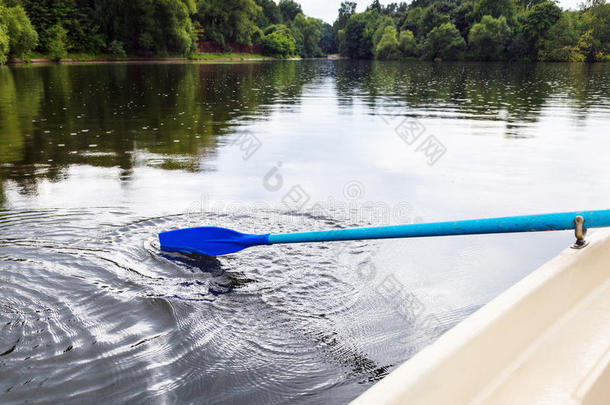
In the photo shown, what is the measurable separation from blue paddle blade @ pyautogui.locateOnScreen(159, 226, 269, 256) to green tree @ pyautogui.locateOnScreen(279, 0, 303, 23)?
11972 cm

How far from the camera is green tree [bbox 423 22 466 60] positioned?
72.7 m

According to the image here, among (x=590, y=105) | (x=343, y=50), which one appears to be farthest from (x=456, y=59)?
(x=590, y=105)

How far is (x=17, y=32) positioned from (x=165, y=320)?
38912 millimetres

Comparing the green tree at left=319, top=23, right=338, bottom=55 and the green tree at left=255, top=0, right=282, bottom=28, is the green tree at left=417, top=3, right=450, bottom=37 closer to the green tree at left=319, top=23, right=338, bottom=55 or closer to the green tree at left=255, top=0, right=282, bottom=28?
the green tree at left=255, top=0, right=282, bottom=28

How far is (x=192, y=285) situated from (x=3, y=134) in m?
7.23

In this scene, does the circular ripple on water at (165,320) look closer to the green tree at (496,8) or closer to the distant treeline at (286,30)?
the distant treeline at (286,30)

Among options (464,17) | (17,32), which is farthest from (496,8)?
(17,32)

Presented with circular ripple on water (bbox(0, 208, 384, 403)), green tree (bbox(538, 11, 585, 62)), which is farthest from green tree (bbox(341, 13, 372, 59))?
circular ripple on water (bbox(0, 208, 384, 403))

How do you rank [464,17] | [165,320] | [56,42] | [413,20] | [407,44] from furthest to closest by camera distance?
[413,20], [464,17], [407,44], [56,42], [165,320]

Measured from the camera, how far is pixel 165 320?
10.2 feet

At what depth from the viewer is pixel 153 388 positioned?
8.09ft

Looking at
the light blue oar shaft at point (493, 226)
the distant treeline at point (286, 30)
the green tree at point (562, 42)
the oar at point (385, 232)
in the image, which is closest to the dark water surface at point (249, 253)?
the oar at point (385, 232)

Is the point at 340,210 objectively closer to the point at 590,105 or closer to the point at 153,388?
the point at 153,388

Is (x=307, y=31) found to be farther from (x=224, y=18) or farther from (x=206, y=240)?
(x=206, y=240)
